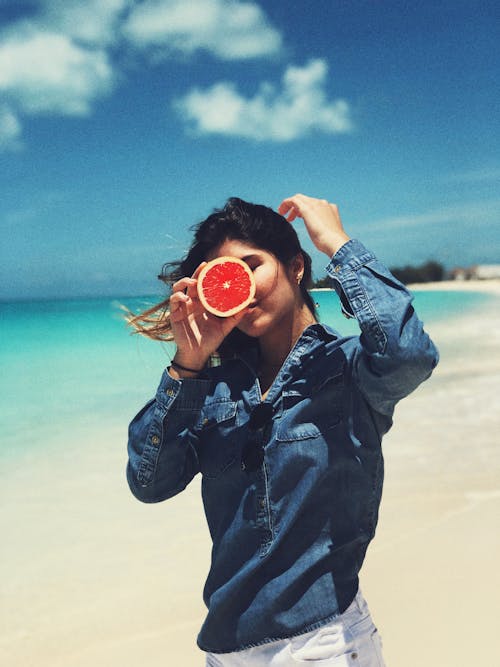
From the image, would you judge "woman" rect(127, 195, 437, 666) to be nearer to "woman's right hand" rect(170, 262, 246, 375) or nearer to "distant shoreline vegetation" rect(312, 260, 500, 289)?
"woman's right hand" rect(170, 262, 246, 375)

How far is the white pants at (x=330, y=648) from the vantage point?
2027mm

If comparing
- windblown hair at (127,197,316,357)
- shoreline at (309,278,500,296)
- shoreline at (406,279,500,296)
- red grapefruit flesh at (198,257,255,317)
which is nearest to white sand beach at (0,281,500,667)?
windblown hair at (127,197,316,357)

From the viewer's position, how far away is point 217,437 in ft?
7.63

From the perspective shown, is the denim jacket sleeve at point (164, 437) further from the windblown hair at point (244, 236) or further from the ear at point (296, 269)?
Result: the ear at point (296, 269)

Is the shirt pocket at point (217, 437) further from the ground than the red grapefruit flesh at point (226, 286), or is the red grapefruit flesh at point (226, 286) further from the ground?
the red grapefruit flesh at point (226, 286)

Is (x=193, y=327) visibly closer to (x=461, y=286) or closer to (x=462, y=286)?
(x=462, y=286)

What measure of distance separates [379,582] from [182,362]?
281 centimetres

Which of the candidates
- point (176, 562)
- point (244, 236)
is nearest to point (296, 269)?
point (244, 236)

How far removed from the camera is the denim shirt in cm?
202

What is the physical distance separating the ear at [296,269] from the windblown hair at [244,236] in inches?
0.5

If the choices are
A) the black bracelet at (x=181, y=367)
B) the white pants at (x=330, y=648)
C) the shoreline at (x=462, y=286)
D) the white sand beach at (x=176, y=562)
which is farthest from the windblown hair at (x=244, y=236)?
the shoreline at (x=462, y=286)

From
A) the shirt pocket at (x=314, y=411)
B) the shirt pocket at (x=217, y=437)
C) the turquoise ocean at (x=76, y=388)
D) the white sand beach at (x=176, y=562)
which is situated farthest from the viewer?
the turquoise ocean at (x=76, y=388)

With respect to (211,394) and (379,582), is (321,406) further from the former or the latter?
(379,582)

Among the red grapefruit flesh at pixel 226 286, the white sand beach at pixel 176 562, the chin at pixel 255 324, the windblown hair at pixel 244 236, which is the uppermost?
the windblown hair at pixel 244 236
